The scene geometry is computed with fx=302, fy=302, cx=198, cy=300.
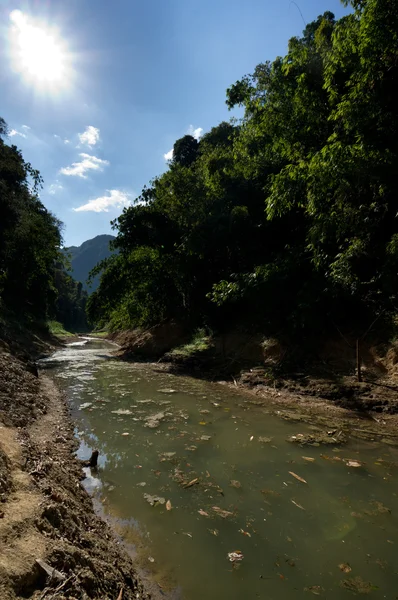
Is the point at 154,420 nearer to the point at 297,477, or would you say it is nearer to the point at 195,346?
the point at 297,477

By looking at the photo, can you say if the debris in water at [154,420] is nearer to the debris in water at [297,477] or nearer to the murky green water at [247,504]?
the murky green water at [247,504]

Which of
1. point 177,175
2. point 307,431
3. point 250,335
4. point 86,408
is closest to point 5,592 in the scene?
point 307,431

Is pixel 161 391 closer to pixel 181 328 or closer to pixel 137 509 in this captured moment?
pixel 137 509

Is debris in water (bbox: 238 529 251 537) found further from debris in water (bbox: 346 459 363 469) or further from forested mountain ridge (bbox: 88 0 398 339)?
forested mountain ridge (bbox: 88 0 398 339)

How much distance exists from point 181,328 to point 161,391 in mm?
9260

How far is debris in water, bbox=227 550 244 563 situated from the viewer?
2.86 meters

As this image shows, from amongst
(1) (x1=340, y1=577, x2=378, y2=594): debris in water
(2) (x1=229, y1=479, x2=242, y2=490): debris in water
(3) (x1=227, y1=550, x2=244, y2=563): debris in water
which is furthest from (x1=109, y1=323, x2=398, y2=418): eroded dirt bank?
(3) (x1=227, y1=550, x2=244, y2=563): debris in water

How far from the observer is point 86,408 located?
7949mm

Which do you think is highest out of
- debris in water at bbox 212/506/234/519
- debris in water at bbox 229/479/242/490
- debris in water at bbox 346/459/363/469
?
debris in water at bbox 212/506/234/519

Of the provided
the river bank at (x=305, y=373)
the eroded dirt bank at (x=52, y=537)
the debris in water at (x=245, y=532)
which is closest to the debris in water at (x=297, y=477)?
the debris in water at (x=245, y=532)

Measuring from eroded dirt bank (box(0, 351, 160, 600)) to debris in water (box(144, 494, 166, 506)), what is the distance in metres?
0.68

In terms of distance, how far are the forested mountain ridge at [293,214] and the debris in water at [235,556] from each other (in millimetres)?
6711

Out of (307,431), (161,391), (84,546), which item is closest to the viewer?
(84,546)

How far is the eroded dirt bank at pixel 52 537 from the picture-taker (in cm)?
178
